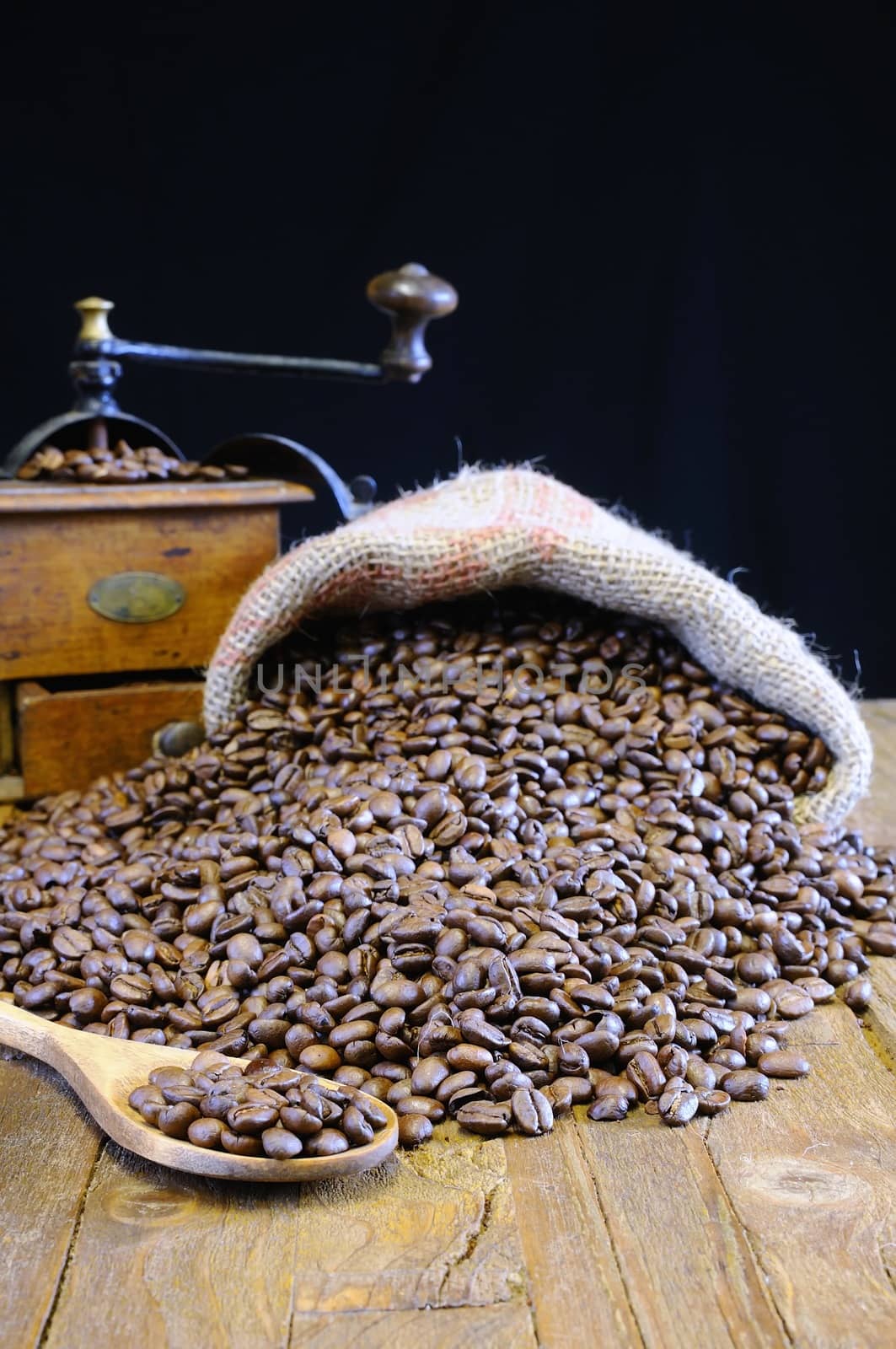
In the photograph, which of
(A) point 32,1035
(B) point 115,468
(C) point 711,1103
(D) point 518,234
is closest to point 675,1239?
(C) point 711,1103

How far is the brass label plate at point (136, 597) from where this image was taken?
88.2 inches

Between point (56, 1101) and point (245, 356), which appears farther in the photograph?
point (245, 356)

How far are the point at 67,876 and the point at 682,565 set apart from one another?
2.92ft

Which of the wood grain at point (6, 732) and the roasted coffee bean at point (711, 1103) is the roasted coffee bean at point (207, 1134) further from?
the wood grain at point (6, 732)

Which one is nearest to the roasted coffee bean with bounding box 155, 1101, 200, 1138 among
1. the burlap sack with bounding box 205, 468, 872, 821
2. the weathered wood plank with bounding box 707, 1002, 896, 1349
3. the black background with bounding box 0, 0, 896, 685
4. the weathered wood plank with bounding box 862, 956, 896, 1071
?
the weathered wood plank with bounding box 707, 1002, 896, 1349

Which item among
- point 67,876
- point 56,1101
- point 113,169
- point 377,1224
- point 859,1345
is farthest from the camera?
point 113,169

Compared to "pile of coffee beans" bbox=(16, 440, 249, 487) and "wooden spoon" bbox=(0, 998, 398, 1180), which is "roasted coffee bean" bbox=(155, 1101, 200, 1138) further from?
"pile of coffee beans" bbox=(16, 440, 249, 487)

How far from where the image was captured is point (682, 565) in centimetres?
197

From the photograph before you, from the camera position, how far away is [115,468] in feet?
7.38

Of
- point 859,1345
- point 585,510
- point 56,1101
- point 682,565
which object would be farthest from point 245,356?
point 859,1345

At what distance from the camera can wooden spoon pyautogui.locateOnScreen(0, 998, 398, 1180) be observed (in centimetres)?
124

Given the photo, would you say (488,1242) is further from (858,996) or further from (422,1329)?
(858,996)

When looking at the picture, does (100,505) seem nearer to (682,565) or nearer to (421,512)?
(421,512)

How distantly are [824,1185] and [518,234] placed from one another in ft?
7.79
